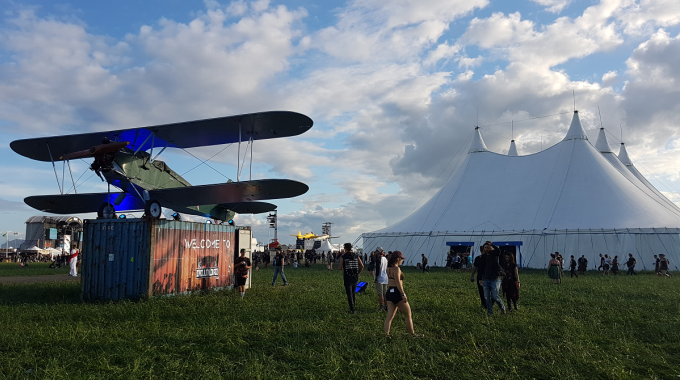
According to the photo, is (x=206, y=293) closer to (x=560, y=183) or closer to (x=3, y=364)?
(x=3, y=364)

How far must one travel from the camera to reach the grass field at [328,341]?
4.77m

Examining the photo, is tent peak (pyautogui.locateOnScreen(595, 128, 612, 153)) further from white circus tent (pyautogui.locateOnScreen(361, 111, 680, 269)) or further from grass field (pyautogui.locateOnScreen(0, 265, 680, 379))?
grass field (pyautogui.locateOnScreen(0, 265, 680, 379))

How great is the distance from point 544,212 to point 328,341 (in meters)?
22.2

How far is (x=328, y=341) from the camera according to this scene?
6051 millimetres

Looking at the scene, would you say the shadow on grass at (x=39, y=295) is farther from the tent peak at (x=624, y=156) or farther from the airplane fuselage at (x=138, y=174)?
the tent peak at (x=624, y=156)

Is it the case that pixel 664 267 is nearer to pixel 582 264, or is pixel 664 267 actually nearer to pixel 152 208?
pixel 582 264

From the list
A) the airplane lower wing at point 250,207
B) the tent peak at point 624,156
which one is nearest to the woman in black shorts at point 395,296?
the airplane lower wing at point 250,207

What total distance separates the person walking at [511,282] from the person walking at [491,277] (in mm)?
773

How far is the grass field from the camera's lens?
477 cm

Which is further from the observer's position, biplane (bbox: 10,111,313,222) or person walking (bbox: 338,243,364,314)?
biplane (bbox: 10,111,313,222)

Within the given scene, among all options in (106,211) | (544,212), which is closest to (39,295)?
(106,211)

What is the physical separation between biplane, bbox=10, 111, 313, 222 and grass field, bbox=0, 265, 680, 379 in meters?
4.70

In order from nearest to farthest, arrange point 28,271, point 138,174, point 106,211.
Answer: point 138,174
point 106,211
point 28,271

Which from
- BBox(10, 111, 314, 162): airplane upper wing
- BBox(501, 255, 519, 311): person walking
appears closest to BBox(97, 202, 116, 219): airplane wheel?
BBox(10, 111, 314, 162): airplane upper wing
